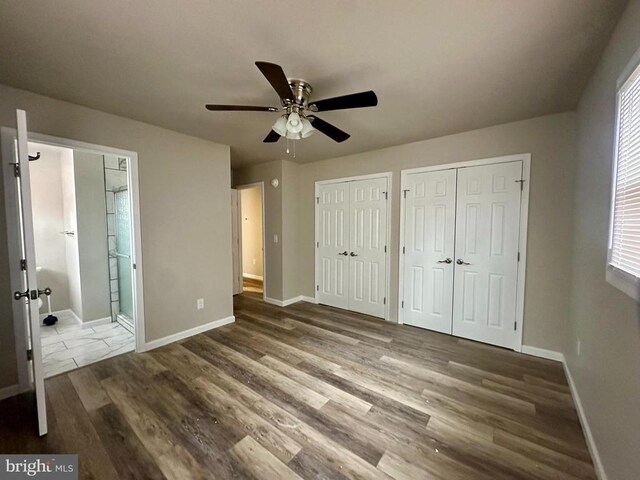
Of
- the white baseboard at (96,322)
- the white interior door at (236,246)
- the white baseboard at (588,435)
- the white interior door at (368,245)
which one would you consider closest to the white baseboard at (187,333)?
the white baseboard at (96,322)

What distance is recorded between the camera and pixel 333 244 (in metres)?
4.26

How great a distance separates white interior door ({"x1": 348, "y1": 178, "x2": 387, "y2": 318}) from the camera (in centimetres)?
373

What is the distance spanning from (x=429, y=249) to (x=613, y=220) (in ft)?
6.25

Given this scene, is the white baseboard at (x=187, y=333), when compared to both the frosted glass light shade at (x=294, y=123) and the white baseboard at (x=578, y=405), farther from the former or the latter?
the white baseboard at (x=578, y=405)

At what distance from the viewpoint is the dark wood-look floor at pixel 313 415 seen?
1460mm

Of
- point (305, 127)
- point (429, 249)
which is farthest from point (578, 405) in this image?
point (305, 127)

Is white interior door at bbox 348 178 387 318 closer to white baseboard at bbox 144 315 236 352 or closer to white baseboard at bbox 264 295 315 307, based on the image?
white baseboard at bbox 264 295 315 307

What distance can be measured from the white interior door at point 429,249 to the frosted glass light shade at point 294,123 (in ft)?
6.76

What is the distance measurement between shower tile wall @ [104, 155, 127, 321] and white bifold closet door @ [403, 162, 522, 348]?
399cm

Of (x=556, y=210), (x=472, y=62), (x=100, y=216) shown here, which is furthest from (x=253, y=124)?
(x=556, y=210)

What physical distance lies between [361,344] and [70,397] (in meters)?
2.63

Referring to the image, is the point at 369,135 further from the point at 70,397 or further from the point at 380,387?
the point at 70,397

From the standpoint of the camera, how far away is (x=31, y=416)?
5.98ft

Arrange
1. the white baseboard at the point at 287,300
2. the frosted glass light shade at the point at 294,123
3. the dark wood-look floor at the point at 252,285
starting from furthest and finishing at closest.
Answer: the dark wood-look floor at the point at 252,285
the white baseboard at the point at 287,300
the frosted glass light shade at the point at 294,123
